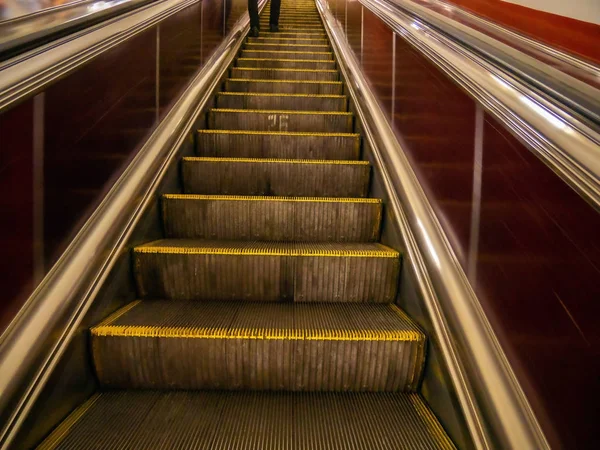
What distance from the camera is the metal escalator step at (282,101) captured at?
9.44ft

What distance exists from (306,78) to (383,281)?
2.38m

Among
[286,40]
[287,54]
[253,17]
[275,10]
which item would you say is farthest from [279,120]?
[275,10]

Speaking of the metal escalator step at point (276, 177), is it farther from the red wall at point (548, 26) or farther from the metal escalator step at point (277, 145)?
the red wall at point (548, 26)

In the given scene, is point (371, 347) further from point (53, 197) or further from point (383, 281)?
point (53, 197)

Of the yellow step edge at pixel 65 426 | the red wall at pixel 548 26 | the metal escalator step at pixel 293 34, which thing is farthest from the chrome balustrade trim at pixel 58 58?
the metal escalator step at pixel 293 34

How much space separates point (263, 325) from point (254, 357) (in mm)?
105

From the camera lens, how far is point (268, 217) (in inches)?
71.9

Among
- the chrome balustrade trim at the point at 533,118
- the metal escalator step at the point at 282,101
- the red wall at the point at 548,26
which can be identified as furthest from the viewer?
the metal escalator step at the point at 282,101

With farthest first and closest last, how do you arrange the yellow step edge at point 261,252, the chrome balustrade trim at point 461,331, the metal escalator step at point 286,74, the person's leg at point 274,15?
1. the person's leg at point 274,15
2. the metal escalator step at point 286,74
3. the yellow step edge at point 261,252
4. the chrome balustrade trim at point 461,331

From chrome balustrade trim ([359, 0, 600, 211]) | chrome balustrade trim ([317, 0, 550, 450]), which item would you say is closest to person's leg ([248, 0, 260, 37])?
chrome balustrade trim ([317, 0, 550, 450])

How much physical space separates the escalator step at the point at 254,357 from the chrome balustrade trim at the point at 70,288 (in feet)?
0.45

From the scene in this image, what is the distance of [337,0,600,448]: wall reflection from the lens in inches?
31.6

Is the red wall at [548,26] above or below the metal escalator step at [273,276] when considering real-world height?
above

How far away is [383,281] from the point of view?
1.57 m
